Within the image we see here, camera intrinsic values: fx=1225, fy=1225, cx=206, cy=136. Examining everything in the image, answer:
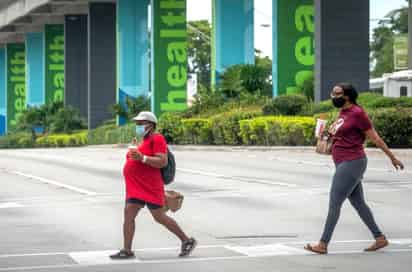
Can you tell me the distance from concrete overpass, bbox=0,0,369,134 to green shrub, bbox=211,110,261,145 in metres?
3.16

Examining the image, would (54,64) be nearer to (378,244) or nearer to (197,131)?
(197,131)

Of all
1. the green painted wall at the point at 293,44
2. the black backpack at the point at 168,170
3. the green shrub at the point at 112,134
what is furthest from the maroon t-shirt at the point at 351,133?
the green shrub at the point at 112,134

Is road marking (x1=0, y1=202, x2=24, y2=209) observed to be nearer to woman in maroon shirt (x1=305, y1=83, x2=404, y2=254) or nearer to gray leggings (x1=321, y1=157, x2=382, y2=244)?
woman in maroon shirt (x1=305, y1=83, x2=404, y2=254)

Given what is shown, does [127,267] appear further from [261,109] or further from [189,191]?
[261,109]

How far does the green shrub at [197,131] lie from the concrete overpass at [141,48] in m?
4.52

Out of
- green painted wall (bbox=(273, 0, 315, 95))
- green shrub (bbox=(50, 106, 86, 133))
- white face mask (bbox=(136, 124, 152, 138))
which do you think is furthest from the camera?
green shrub (bbox=(50, 106, 86, 133))

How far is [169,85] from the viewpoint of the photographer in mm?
72312

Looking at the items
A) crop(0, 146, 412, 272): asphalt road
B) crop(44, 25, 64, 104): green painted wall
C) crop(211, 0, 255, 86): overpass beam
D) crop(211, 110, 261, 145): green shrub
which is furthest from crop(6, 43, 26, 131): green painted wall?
crop(0, 146, 412, 272): asphalt road

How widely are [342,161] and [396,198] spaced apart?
26.9 ft

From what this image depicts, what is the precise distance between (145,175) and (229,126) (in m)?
36.9

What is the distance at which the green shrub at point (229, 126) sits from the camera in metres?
49.2

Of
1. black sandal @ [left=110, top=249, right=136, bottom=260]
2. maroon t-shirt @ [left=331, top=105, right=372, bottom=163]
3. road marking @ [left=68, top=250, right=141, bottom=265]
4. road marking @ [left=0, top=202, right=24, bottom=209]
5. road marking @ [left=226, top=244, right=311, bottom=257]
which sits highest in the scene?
maroon t-shirt @ [left=331, top=105, right=372, bottom=163]

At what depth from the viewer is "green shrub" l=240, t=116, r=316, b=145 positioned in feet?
138

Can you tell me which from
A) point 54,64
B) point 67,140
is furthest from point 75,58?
point 67,140
